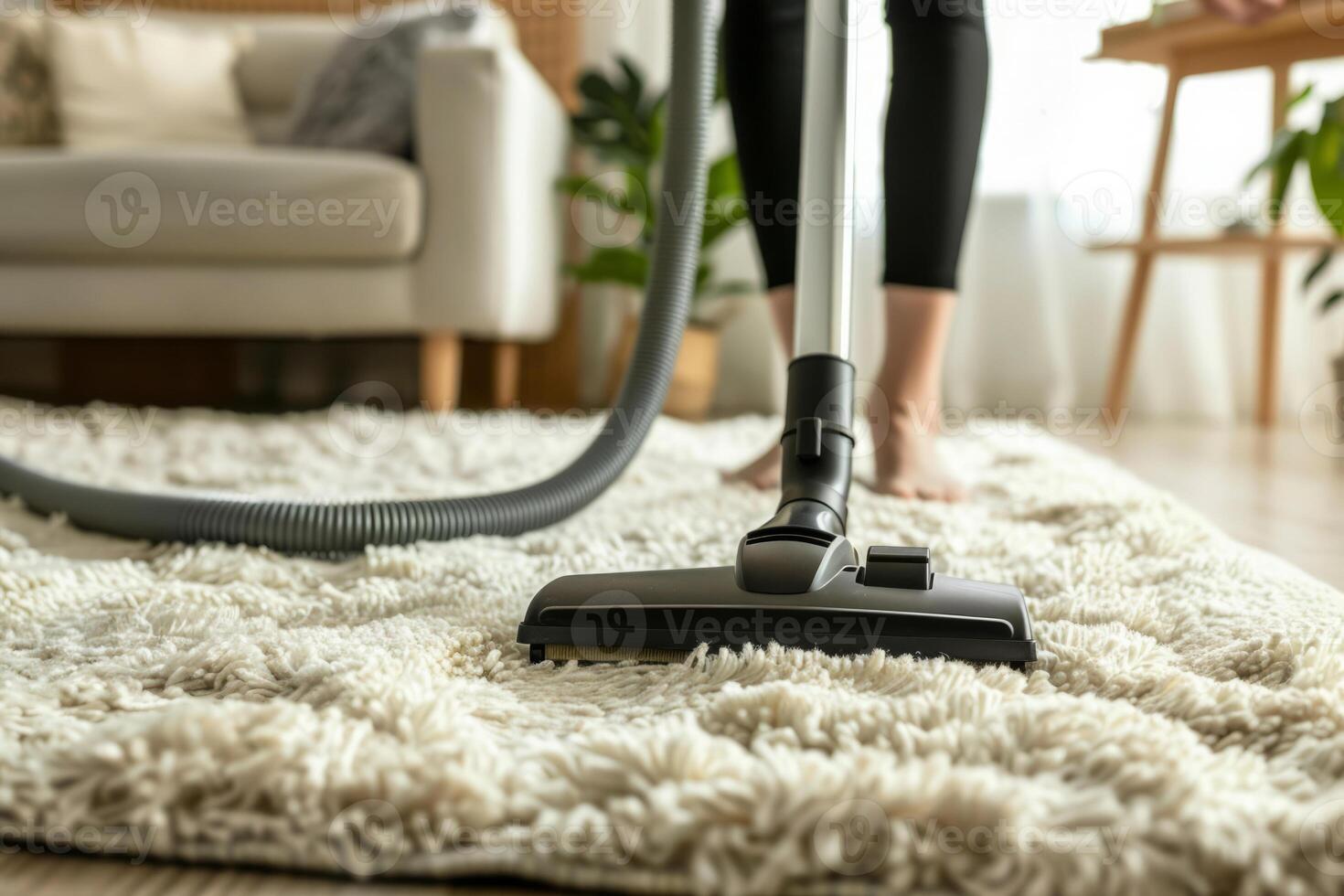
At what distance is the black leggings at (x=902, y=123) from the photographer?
87 cm

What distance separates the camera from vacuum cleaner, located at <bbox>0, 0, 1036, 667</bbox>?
20.1 inches

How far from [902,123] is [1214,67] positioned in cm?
131

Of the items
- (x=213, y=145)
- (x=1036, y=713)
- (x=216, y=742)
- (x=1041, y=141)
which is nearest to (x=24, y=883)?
(x=216, y=742)

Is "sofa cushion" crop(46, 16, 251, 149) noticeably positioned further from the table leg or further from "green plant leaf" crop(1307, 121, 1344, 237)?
"green plant leaf" crop(1307, 121, 1344, 237)

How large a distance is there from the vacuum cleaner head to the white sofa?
1348mm

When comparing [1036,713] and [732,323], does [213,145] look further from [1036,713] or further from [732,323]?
[1036,713]

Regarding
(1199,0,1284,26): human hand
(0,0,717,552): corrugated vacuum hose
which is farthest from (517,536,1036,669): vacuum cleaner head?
(1199,0,1284,26): human hand

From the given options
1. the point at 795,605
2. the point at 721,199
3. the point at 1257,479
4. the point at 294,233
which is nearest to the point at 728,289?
the point at 721,199

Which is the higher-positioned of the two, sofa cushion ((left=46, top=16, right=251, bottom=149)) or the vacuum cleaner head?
sofa cushion ((left=46, top=16, right=251, bottom=149))

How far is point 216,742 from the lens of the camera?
0.38 meters

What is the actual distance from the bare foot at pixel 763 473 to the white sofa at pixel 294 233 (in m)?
0.90

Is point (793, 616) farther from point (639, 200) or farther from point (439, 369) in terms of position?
point (639, 200)

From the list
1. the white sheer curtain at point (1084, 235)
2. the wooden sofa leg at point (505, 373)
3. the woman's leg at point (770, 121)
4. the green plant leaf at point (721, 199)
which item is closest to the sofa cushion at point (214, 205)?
the wooden sofa leg at point (505, 373)

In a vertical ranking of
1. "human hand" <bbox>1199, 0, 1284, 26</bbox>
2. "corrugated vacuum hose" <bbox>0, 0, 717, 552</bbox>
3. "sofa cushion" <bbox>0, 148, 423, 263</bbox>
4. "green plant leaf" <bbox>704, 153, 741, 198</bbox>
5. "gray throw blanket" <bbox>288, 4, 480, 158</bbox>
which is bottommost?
"corrugated vacuum hose" <bbox>0, 0, 717, 552</bbox>
